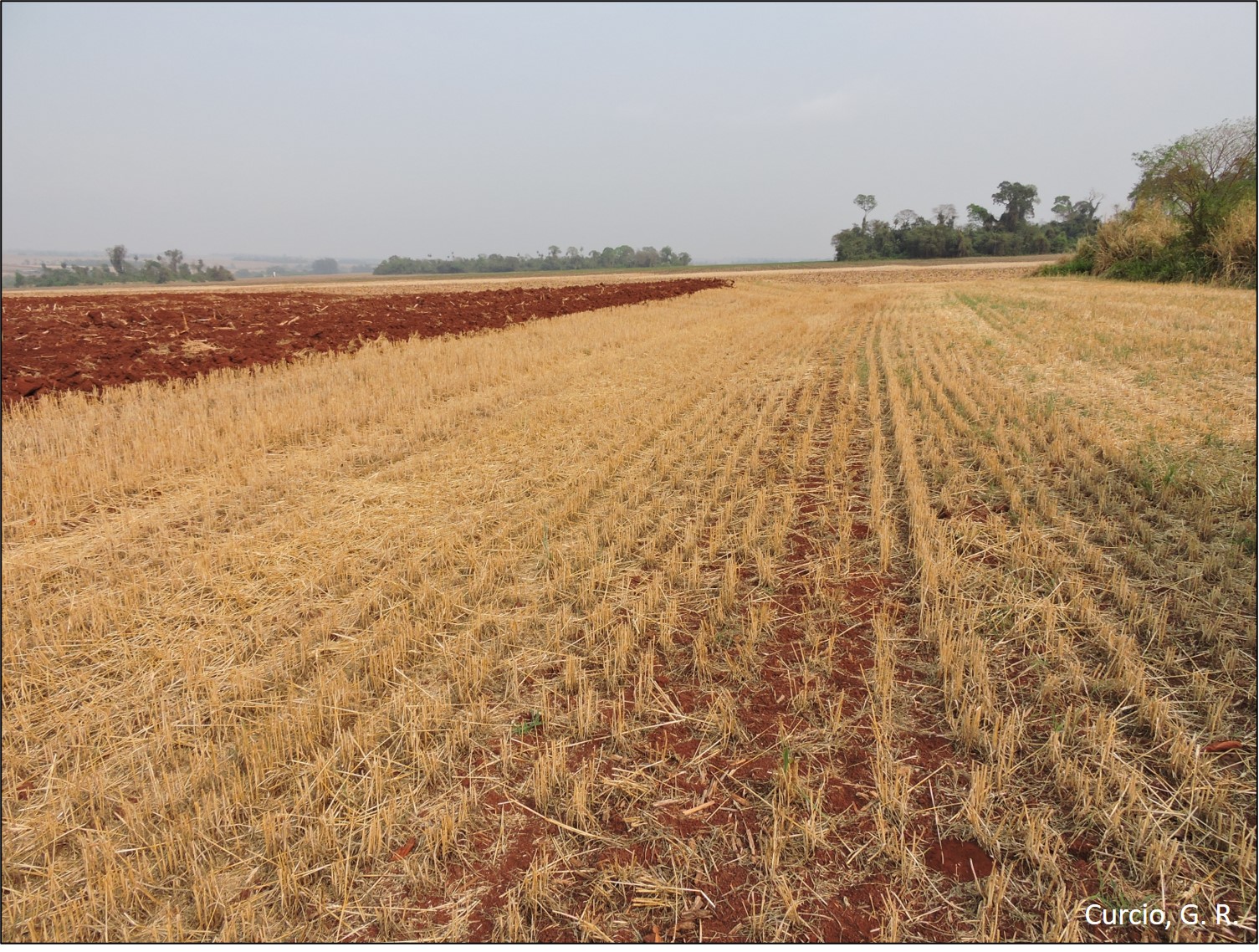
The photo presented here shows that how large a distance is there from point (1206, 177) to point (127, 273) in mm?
147129

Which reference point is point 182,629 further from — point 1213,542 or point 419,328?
point 419,328

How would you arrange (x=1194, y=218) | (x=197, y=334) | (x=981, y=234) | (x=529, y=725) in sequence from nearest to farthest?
1. (x=529, y=725)
2. (x=197, y=334)
3. (x=1194, y=218)
4. (x=981, y=234)

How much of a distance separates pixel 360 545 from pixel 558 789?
2968 millimetres

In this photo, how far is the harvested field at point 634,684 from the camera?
208 cm

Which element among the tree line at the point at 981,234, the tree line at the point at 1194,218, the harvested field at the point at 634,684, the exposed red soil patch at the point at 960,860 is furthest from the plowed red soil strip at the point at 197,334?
the tree line at the point at 981,234

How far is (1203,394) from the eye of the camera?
8.06m

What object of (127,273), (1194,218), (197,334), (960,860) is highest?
(127,273)

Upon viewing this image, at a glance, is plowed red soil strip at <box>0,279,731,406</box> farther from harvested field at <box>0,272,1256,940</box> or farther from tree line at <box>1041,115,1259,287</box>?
tree line at <box>1041,115,1259,287</box>

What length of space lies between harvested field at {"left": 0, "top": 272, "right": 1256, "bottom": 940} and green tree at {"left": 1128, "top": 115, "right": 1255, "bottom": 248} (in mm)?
29427

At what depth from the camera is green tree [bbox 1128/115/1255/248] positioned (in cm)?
2652

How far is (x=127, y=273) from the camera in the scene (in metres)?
111

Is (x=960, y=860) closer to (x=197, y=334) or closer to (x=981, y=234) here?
(x=197, y=334)

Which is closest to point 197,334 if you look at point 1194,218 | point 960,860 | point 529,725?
point 529,725

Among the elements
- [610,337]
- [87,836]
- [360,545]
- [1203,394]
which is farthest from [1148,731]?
[610,337]
